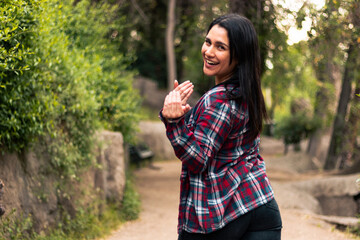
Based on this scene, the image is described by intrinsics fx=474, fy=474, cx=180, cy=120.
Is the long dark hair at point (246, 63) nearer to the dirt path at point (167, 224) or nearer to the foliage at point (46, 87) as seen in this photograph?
the foliage at point (46, 87)

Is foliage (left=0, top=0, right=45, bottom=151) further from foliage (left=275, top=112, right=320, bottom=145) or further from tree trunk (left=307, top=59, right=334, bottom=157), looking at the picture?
foliage (left=275, top=112, right=320, bottom=145)

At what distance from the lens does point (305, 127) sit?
16094 mm

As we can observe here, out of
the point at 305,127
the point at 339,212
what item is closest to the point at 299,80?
the point at 305,127

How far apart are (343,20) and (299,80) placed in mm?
7756

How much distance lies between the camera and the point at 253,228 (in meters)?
2.13

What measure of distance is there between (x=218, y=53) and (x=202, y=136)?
1.34ft

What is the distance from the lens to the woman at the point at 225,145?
204 cm

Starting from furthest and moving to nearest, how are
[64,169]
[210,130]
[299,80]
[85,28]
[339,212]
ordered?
[299,80], [339,212], [85,28], [64,169], [210,130]

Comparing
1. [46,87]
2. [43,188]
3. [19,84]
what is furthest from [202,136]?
[43,188]

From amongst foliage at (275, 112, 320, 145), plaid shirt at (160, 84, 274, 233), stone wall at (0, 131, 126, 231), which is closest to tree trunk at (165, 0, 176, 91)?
foliage at (275, 112, 320, 145)

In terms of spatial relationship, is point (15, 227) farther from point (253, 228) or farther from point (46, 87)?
point (253, 228)

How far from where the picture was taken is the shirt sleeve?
2010mm

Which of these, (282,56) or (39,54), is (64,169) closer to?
(39,54)

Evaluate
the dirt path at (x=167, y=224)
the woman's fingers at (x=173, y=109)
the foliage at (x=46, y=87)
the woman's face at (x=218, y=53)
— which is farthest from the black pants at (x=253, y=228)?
the dirt path at (x=167, y=224)
